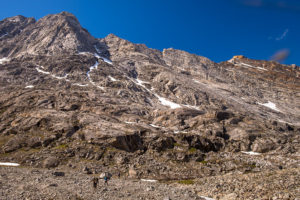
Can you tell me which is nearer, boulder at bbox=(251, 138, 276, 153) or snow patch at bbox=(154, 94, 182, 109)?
boulder at bbox=(251, 138, 276, 153)

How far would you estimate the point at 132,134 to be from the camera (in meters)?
54.4

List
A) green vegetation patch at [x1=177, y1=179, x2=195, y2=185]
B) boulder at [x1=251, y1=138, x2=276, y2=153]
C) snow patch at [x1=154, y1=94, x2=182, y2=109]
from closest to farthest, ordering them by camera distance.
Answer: green vegetation patch at [x1=177, y1=179, x2=195, y2=185] → boulder at [x1=251, y1=138, x2=276, y2=153] → snow patch at [x1=154, y1=94, x2=182, y2=109]

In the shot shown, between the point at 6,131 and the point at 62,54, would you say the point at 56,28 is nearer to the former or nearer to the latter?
the point at 62,54

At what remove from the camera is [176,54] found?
19800 centimetres

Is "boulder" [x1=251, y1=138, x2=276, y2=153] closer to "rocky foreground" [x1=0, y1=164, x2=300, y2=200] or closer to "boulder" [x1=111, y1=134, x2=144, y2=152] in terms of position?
"rocky foreground" [x1=0, y1=164, x2=300, y2=200]

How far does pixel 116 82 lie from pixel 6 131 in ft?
215

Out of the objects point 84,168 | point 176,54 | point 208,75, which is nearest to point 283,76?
point 208,75

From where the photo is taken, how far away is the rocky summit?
27594 millimetres

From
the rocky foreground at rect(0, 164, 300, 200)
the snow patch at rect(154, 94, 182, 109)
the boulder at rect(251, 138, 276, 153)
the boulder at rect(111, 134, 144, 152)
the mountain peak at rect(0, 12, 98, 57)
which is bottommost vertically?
the rocky foreground at rect(0, 164, 300, 200)

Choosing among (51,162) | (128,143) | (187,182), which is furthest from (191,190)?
(51,162)

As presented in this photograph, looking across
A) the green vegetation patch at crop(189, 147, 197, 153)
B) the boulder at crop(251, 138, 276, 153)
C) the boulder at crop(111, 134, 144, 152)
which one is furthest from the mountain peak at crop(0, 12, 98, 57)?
the boulder at crop(251, 138, 276, 153)

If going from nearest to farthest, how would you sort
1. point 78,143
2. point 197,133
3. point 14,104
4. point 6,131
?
point 78,143 → point 6,131 → point 197,133 → point 14,104

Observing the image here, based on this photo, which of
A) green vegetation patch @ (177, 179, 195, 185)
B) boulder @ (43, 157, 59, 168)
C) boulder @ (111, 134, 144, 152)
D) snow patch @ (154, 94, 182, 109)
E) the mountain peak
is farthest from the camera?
the mountain peak

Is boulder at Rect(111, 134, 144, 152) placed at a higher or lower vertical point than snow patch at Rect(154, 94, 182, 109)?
lower
